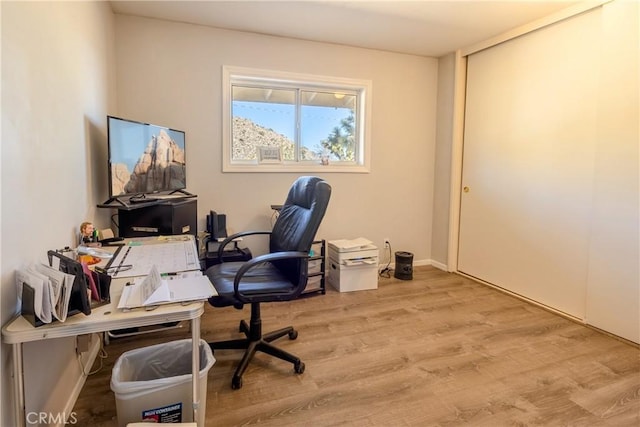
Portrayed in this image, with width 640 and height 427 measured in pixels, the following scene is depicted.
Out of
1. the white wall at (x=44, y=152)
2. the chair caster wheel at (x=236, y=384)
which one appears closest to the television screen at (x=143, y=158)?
the white wall at (x=44, y=152)

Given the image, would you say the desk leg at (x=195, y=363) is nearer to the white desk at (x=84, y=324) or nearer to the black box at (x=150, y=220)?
the white desk at (x=84, y=324)

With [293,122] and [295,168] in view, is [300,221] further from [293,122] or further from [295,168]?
[293,122]

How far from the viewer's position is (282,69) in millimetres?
3451

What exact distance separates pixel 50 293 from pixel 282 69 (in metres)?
2.95

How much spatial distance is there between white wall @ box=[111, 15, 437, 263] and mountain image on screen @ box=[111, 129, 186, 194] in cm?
30

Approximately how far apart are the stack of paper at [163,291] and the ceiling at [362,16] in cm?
230

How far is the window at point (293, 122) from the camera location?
3.44 meters

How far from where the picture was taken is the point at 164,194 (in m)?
2.95

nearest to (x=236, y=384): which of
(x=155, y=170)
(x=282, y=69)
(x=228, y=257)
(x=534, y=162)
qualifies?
(x=228, y=257)

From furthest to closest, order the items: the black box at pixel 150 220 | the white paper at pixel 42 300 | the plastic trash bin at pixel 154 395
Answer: the black box at pixel 150 220 → the plastic trash bin at pixel 154 395 → the white paper at pixel 42 300

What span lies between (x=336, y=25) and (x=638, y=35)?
2.17m

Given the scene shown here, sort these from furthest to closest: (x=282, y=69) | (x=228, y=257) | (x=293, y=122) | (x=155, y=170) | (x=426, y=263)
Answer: (x=426, y=263)
(x=293, y=122)
(x=282, y=69)
(x=228, y=257)
(x=155, y=170)

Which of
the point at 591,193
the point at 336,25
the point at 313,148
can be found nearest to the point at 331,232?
the point at 313,148

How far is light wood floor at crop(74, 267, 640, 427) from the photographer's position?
170 centimetres
